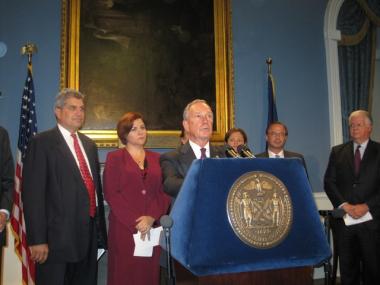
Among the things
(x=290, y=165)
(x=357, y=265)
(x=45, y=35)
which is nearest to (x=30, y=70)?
(x=45, y=35)

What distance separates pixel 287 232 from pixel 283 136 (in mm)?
2748

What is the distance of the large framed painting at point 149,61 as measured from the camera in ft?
15.1

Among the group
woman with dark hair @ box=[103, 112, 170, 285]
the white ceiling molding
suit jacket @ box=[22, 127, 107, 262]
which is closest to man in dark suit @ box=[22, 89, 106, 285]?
suit jacket @ box=[22, 127, 107, 262]

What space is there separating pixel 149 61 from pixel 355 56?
10.6 ft

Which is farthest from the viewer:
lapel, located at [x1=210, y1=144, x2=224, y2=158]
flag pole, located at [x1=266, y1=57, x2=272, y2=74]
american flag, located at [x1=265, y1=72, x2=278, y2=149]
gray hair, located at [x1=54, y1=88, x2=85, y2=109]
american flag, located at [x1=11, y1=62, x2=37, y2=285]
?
flag pole, located at [x1=266, y1=57, x2=272, y2=74]

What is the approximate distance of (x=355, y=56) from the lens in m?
5.94

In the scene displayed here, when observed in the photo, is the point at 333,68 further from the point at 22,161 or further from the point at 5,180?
the point at 5,180

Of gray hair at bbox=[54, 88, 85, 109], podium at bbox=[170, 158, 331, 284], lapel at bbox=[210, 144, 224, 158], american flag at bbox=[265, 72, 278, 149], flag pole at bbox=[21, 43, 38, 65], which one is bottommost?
podium at bbox=[170, 158, 331, 284]

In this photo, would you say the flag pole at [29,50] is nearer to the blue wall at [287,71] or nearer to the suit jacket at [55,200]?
the suit jacket at [55,200]

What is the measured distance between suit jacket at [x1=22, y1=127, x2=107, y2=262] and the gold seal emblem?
1.53 meters

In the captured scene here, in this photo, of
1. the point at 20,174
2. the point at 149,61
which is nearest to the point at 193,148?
the point at 20,174

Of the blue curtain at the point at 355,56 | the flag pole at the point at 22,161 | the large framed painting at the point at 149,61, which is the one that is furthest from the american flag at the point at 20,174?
the blue curtain at the point at 355,56

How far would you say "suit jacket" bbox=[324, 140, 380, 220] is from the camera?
3646 mm

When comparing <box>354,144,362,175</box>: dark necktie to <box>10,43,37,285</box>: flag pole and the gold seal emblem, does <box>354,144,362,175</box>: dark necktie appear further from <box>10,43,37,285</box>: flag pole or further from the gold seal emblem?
<box>10,43,37,285</box>: flag pole
